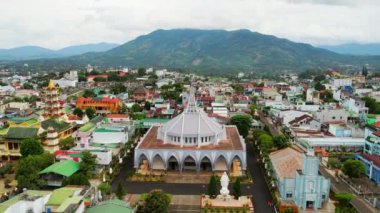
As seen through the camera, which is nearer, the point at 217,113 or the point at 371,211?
the point at 371,211

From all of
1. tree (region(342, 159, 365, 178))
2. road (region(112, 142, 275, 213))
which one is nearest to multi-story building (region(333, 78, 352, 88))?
tree (region(342, 159, 365, 178))

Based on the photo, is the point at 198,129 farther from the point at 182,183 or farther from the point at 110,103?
the point at 110,103

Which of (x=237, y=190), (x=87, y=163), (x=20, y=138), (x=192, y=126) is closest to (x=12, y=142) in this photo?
(x=20, y=138)

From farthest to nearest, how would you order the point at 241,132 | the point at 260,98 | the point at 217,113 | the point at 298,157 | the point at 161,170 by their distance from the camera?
the point at 260,98 < the point at 217,113 < the point at 241,132 < the point at 161,170 < the point at 298,157

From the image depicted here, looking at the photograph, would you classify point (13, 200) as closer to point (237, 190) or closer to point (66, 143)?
point (237, 190)

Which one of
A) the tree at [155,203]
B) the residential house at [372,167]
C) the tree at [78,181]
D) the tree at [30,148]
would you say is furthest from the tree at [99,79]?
the tree at [155,203]

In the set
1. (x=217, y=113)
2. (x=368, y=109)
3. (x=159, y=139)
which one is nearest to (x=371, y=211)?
(x=159, y=139)
